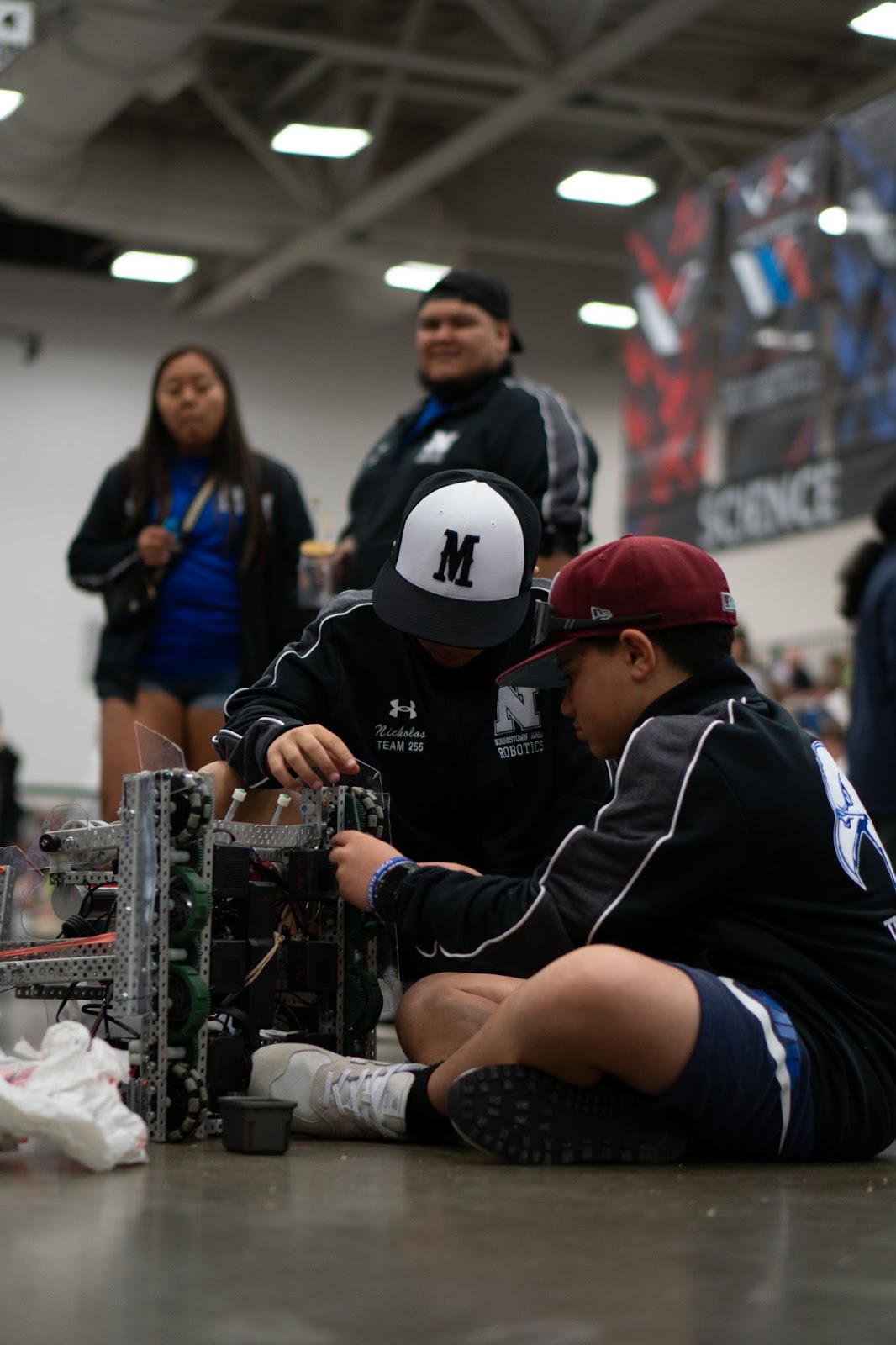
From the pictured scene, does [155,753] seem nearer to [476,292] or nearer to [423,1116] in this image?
[423,1116]

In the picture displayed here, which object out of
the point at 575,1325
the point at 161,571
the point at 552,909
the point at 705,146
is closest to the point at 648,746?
the point at 552,909

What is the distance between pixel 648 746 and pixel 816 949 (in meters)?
0.35

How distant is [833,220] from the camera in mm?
8023

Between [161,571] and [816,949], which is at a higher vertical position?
[161,571]

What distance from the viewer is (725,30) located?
11.8 meters

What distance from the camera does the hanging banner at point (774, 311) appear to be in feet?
26.6

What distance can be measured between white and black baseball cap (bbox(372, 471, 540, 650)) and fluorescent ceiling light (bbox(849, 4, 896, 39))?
27.7 ft

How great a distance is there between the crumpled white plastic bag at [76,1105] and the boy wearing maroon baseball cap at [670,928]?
0.42 metres

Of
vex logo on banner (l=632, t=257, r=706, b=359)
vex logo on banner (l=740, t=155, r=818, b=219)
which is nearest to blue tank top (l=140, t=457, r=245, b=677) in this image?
vex logo on banner (l=740, t=155, r=818, b=219)

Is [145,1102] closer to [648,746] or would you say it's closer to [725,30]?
[648,746]

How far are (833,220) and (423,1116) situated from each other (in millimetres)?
6503

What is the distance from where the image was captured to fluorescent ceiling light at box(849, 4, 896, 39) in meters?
10.1

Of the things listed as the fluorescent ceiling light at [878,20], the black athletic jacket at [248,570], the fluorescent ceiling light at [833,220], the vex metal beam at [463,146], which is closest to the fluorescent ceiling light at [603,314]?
the vex metal beam at [463,146]

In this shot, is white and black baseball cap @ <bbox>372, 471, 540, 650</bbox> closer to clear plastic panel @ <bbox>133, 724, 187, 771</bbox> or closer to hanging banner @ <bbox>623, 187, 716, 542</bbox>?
→ clear plastic panel @ <bbox>133, 724, 187, 771</bbox>
